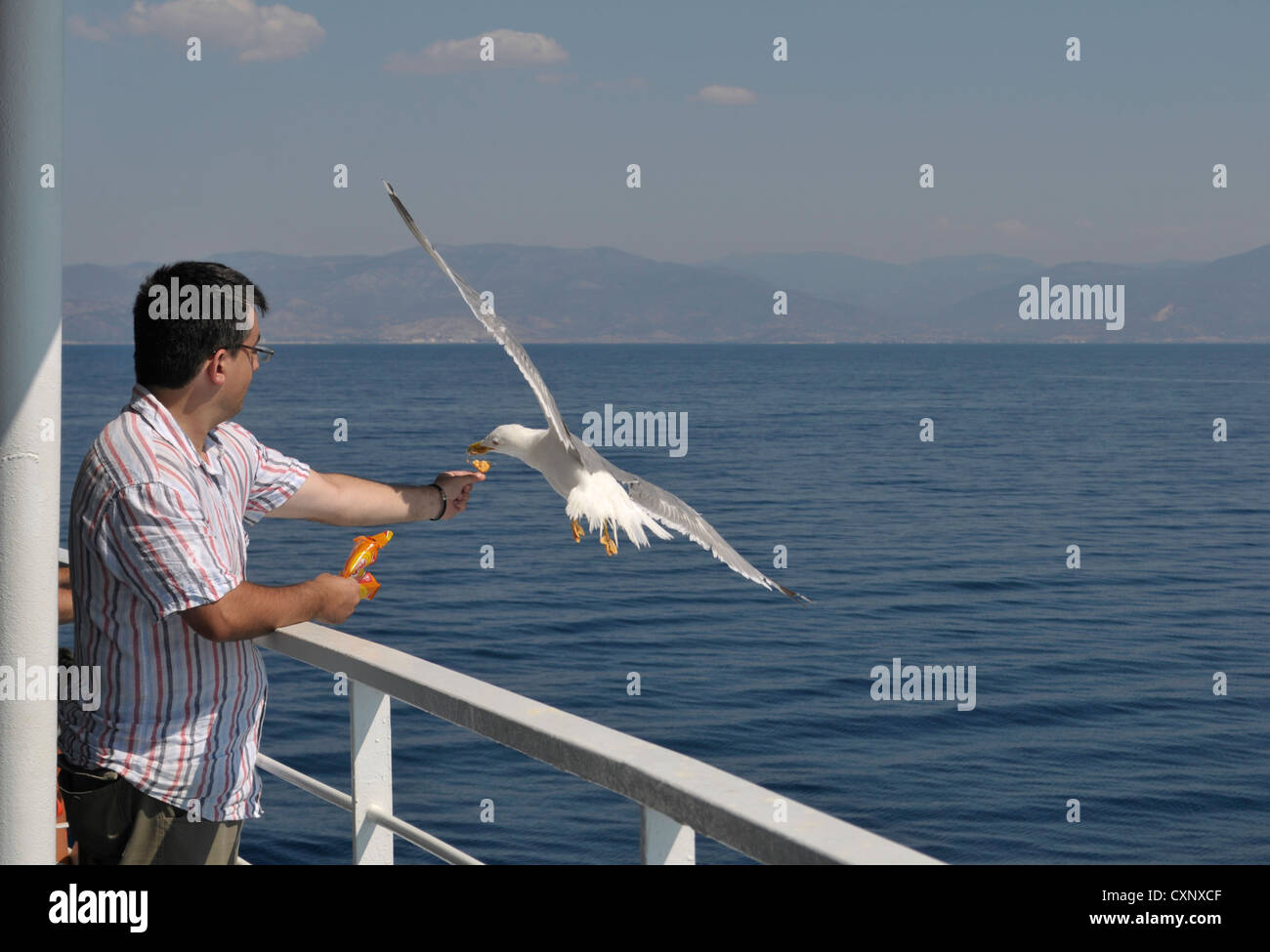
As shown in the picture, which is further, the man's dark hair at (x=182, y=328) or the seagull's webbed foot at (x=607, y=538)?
the seagull's webbed foot at (x=607, y=538)

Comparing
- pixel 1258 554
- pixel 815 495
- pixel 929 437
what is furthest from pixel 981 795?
pixel 929 437

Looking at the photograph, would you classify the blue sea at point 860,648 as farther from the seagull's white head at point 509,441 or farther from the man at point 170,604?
the man at point 170,604

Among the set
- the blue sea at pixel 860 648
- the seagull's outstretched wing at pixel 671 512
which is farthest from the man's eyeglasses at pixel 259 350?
the blue sea at pixel 860 648

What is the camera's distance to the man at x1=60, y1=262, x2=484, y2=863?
99.0 inches

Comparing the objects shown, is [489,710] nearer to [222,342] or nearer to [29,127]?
[222,342]

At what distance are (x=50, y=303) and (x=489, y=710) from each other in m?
0.95

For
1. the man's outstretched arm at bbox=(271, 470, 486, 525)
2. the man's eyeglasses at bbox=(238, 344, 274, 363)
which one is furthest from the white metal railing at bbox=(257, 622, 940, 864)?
the man's eyeglasses at bbox=(238, 344, 274, 363)

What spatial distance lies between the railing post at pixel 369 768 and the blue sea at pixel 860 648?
8601mm

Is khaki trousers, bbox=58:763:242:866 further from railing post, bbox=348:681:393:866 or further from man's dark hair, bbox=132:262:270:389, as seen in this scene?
man's dark hair, bbox=132:262:270:389

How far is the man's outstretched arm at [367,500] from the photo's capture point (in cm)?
324

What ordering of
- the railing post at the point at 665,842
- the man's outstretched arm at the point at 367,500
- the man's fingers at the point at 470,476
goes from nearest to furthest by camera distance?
the railing post at the point at 665,842 < the man's outstretched arm at the point at 367,500 < the man's fingers at the point at 470,476
